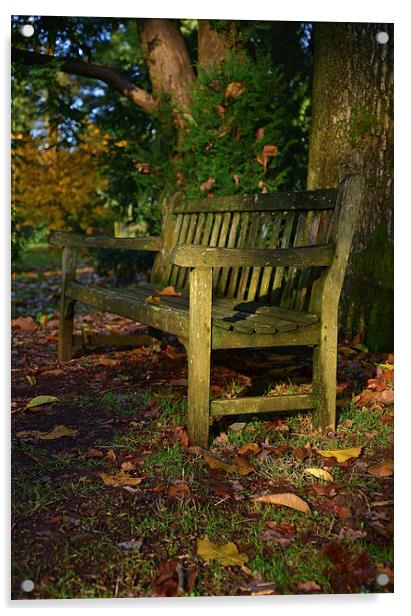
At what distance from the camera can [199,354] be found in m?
3.35

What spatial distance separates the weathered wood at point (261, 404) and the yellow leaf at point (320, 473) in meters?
0.39

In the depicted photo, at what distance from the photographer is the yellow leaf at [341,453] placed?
3324 millimetres

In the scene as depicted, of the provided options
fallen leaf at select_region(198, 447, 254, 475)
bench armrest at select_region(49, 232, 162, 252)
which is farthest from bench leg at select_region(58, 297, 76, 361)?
fallen leaf at select_region(198, 447, 254, 475)

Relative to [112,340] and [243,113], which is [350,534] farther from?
[243,113]

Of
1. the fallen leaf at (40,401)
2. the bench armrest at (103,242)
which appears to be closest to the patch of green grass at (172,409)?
the fallen leaf at (40,401)

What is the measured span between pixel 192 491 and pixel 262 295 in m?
1.35

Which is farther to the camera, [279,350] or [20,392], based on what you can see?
[279,350]

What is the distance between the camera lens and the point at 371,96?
4965 mm

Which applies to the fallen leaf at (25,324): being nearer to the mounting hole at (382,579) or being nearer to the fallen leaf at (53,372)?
the fallen leaf at (53,372)

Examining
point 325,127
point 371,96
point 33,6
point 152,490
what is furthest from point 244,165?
point 152,490

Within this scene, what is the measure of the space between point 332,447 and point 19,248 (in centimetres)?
513

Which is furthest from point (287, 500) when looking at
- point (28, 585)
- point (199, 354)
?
point (28, 585)
